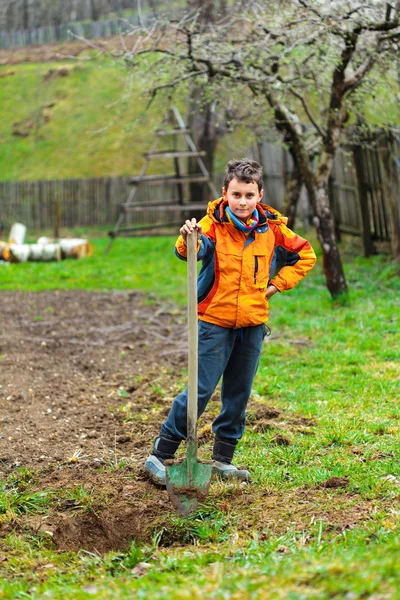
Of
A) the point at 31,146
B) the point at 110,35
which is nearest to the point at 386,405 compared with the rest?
the point at 31,146

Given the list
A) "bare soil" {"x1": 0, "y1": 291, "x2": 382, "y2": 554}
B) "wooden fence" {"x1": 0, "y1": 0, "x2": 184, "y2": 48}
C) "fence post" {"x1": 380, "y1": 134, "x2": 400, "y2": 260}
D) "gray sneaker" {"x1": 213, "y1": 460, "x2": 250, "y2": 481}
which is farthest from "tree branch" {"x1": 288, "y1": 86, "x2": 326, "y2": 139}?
"wooden fence" {"x1": 0, "y1": 0, "x2": 184, "y2": 48}

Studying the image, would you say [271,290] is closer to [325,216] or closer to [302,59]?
[325,216]

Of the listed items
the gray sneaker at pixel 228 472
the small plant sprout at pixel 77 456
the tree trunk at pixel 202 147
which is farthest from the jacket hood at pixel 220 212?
the tree trunk at pixel 202 147

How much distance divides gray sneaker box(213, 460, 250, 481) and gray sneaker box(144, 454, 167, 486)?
0.32 metres

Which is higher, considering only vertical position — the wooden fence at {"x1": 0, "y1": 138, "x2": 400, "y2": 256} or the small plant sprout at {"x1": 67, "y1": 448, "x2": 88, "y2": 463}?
the wooden fence at {"x1": 0, "y1": 138, "x2": 400, "y2": 256}

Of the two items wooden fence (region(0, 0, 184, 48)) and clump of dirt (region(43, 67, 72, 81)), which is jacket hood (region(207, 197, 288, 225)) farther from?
wooden fence (region(0, 0, 184, 48))

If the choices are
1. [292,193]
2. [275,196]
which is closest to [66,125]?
[275,196]

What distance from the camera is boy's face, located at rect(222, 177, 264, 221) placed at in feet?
14.0

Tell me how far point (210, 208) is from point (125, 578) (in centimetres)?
204

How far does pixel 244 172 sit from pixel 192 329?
921 millimetres

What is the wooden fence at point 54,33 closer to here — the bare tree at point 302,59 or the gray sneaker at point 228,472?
the bare tree at point 302,59

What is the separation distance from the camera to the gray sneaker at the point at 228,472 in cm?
455

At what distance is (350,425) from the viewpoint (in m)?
5.37

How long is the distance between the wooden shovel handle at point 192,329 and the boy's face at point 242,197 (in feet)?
1.25
